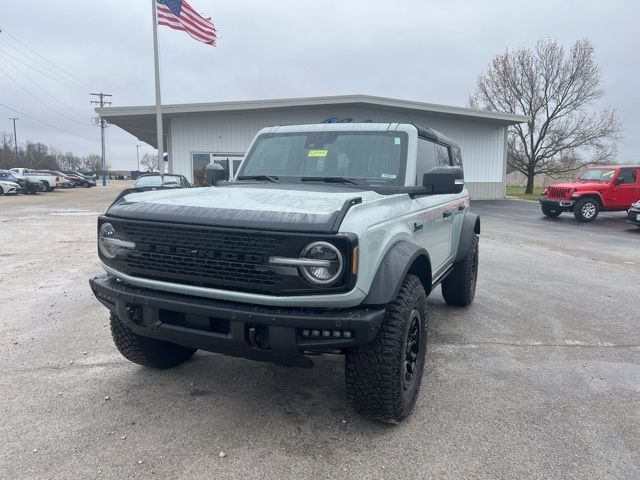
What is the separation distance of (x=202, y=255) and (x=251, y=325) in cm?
48

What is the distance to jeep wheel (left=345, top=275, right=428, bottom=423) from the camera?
270 cm

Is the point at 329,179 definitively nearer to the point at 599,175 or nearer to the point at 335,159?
the point at 335,159

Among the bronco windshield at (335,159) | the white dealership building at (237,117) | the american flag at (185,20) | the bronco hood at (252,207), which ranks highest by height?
the american flag at (185,20)

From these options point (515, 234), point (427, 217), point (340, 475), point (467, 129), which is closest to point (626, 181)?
point (515, 234)

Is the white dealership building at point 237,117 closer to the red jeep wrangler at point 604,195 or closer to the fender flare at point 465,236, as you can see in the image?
the red jeep wrangler at point 604,195

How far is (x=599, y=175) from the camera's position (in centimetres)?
1695

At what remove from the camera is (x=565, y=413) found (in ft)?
10.4

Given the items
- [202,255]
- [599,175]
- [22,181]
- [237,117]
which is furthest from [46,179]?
[202,255]

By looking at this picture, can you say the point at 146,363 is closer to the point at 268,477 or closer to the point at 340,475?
the point at 268,477

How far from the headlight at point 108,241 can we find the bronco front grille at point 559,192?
1667 centimetres

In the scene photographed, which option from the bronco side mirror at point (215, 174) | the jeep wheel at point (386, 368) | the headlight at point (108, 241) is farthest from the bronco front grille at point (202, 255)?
the bronco side mirror at point (215, 174)

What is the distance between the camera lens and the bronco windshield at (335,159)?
374cm

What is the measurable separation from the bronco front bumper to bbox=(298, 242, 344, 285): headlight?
0.20 meters

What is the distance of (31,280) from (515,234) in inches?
446
